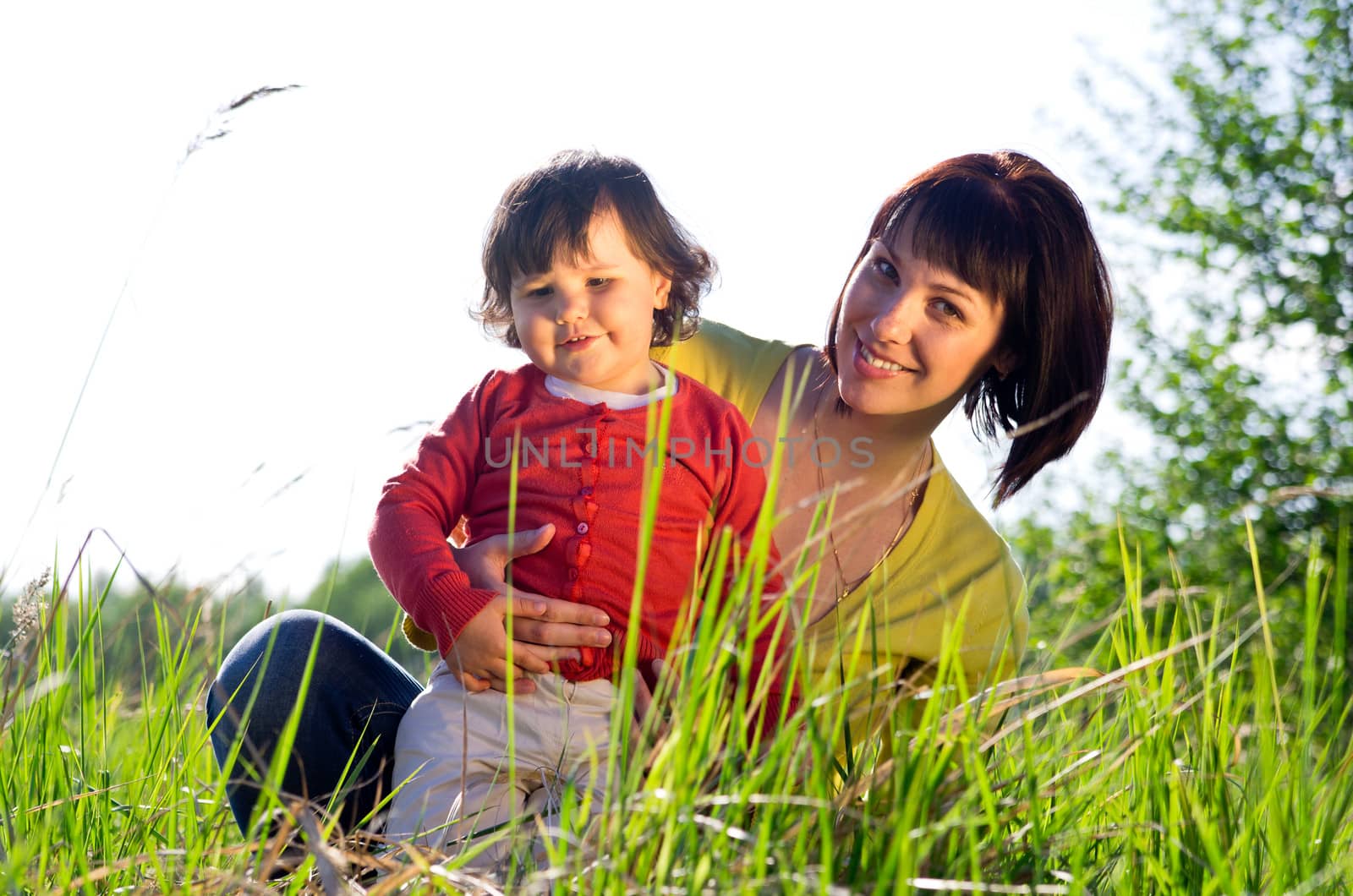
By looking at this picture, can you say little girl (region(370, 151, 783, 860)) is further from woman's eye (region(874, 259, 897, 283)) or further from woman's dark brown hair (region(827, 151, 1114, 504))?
woman's dark brown hair (region(827, 151, 1114, 504))

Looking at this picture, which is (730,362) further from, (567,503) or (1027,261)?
(567,503)

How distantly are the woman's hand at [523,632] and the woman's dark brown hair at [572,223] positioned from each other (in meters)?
0.54

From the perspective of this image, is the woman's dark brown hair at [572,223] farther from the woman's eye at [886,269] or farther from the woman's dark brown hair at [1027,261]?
the woman's dark brown hair at [1027,261]

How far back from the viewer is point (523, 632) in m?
2.15

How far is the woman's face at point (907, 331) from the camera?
8.68ft

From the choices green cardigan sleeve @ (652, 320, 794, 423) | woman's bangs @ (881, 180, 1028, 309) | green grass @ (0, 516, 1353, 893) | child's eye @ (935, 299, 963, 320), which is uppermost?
woman's bangs @ (881, 180, 1028, 309)

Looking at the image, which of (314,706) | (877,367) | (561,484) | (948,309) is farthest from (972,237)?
(314,706)

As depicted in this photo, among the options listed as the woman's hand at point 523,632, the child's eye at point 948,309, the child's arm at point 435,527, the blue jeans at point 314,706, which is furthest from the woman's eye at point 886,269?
the blue jeans at point 314,706

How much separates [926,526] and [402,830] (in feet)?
4.66

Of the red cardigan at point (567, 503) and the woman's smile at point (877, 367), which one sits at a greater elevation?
the woman's smile at point (877, 367)

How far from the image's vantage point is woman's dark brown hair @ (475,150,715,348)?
2.34 meters

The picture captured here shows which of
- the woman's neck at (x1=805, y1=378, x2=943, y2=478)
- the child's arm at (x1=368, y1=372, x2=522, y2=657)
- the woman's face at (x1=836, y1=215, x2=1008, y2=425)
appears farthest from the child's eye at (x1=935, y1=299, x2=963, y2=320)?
the child's arm at (x1=368, y1=372, x2=522, y2=657)

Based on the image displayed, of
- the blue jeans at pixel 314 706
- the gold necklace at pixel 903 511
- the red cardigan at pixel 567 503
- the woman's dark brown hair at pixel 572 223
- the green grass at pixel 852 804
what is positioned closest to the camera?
the green grass at pixel 852 804

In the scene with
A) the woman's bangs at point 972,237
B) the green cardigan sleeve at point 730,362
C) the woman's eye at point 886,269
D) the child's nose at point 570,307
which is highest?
the woman's bangs at point 972,237
